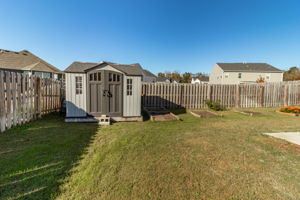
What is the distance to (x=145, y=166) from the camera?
2.37 metres

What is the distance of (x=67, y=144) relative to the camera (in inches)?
125

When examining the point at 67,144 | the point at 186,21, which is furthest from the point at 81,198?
the point at 186,21

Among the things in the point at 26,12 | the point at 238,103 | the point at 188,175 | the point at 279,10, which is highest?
the point at 279,10

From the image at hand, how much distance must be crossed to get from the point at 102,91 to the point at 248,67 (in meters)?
32.0

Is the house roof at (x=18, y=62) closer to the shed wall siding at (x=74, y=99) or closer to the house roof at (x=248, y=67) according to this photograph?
the shed wall siding at (x=74, y=99)

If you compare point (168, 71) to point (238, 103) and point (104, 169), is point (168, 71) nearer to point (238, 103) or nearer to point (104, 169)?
point (238, 103)

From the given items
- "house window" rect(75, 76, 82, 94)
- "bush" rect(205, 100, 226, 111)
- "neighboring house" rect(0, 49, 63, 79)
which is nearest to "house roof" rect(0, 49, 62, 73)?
"neighboring house" rect(0, 49, 63, 79)

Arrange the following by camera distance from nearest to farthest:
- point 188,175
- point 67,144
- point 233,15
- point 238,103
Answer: point 188,175 → point 67,144 → point 238,103 → point 233,15

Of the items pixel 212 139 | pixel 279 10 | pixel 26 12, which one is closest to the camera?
pixel 212 139

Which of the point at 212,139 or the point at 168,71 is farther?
the point at 168,71

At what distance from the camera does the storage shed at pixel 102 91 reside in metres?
5.19

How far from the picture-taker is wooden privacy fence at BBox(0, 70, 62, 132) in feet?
12.7

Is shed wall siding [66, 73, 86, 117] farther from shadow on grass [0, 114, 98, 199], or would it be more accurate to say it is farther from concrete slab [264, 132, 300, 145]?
concrete slab [264, 132, 300, 145]

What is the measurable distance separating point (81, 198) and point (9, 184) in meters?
1.09
